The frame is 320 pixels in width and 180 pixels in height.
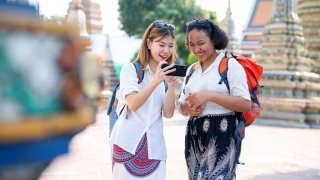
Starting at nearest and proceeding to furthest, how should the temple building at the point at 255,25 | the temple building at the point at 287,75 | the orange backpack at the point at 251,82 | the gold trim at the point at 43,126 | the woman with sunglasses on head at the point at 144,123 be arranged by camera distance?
the gold trim at the point at 43,126 < the woman with sunglasses on head at the point at 144,123 < the orange backpack at the point at 251,82 < the temple building at the point at 287,75 < the temple building at the point at 255,25

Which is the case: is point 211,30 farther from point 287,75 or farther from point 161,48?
point 287,75

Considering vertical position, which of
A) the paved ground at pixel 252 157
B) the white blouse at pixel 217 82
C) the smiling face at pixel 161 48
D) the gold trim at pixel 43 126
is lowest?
the paved ground at pixel 252 157

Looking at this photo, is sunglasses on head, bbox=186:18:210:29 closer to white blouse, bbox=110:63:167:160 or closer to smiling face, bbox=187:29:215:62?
smiling face, bbox=187:29:215:62

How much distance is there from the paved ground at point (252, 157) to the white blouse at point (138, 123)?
942mm

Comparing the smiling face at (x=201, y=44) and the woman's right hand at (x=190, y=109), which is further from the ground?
the smiling face at (x=201, y=44)

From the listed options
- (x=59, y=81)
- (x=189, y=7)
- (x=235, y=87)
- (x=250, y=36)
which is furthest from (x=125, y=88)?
(x=189, y=7)

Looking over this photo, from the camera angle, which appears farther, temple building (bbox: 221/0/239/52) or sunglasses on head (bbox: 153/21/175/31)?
temple building (bbox: 221/0/239/52)

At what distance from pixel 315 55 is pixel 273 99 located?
386 centimetres

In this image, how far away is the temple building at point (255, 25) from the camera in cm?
2270

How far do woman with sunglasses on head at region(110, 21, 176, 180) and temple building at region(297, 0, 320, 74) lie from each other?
11534 millimetres

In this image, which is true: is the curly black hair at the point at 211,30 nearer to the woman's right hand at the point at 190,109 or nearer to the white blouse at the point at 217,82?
the white blouse at the point at 217,82

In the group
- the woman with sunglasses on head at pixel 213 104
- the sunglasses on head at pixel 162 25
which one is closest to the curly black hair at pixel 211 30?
the woman with sunglasses on head at pixel 213 104

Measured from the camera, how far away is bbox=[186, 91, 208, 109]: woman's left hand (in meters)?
2.02

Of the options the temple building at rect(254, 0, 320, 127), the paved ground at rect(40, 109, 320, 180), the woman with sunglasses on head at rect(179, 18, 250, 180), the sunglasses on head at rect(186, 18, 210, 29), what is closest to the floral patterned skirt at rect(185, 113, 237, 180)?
the woman with sunglasses on head at rect(179, 18, 250, 180)
